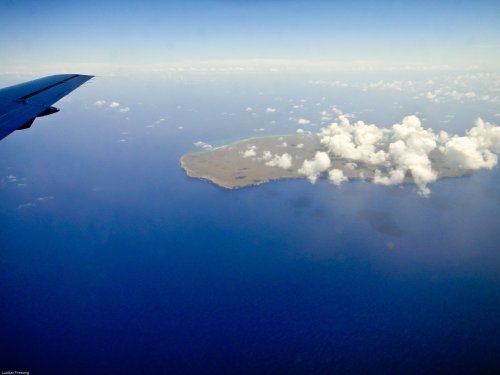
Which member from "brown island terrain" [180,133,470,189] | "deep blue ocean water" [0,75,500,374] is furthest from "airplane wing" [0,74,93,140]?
"brown island terrain" [180,133,470,189]

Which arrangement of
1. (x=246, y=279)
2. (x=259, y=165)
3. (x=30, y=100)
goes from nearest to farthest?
1. (x=30, y=100)
2. (x=246, y=279)
3. (x=259, y=165)

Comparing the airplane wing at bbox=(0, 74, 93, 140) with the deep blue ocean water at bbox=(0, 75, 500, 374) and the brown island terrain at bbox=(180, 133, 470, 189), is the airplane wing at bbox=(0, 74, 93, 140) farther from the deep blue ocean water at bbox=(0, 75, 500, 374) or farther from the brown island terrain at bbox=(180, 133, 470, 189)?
the brown island terrain at bbox=(180, 133, 470, 189)

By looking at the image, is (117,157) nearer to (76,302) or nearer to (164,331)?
(76,302)

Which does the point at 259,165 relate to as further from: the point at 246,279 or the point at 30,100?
the point at 30,100

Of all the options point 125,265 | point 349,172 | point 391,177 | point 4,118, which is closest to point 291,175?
point 349,172

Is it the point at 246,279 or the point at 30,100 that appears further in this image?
the point at 246,279

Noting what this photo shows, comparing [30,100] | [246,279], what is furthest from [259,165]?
[30,100]
